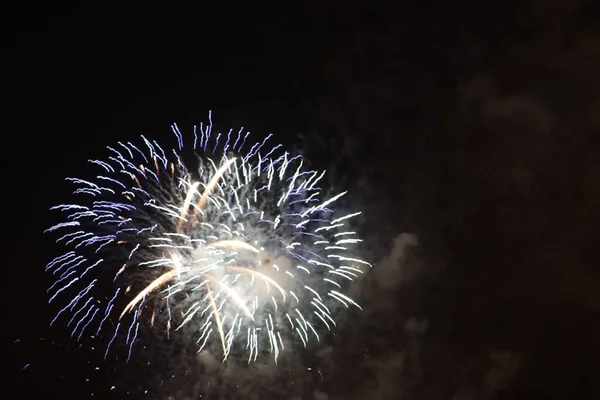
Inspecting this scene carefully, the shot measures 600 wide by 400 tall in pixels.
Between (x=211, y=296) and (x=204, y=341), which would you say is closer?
(x=211, y=296)

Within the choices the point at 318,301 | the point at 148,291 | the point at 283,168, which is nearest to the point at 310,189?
the point at 283,168

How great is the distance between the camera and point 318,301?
11195 millimetres

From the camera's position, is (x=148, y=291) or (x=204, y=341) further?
(x=204, y=341)

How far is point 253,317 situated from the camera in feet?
35.3

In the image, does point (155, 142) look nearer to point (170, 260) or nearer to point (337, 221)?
point (170, 260)

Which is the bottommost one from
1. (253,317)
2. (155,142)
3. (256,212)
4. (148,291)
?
Result: (253,317)

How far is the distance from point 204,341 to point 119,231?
3.40m

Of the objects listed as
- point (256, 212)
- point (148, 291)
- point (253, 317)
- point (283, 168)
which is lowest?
point (253, 317)

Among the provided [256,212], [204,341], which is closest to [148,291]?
[204,341]

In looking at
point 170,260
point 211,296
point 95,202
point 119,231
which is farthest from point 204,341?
point 95,202

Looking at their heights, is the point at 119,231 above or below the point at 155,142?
below

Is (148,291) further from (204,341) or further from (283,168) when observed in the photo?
(283,168)

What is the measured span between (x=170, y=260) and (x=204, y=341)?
8.20 ft

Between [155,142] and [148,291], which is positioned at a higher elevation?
[155,142]
